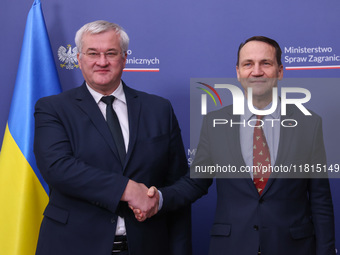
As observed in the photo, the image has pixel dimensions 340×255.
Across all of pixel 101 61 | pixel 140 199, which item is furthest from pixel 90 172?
pixel 101 61

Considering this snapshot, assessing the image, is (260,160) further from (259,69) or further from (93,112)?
(93,112)

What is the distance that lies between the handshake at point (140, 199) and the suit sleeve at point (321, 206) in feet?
2.52

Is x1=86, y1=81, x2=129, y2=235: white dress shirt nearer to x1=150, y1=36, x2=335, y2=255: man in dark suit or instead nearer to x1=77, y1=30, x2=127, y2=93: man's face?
x1=77, y1=30, x2=127, y2=93: man's face

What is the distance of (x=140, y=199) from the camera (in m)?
2.03

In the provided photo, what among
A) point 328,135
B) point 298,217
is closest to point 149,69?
point 328,135

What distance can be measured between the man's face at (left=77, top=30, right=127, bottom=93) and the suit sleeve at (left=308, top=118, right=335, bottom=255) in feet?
3.37

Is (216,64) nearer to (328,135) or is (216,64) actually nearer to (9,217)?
(328,135)

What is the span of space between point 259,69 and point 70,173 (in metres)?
1.04

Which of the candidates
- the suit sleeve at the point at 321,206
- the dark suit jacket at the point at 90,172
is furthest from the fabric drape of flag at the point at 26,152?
the suit sleeve at the point at 321,206

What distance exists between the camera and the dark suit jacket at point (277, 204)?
2125 millimetres

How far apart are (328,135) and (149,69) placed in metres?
1.33

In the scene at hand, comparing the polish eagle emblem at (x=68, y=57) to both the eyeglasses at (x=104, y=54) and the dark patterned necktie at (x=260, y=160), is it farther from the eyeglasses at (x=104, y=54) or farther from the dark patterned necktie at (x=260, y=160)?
the dark patterned necktie at (x=260, y=160)

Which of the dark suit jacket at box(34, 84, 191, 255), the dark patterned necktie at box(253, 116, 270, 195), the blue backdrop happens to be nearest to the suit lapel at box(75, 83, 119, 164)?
the dark suit jacket at box(34, 84, 191, 255)

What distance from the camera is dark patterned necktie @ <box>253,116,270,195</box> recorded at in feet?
7.15
